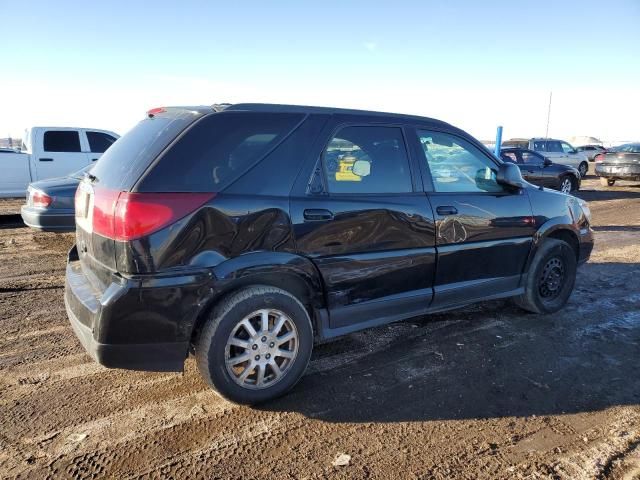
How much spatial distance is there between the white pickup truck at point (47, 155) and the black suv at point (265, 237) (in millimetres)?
8112

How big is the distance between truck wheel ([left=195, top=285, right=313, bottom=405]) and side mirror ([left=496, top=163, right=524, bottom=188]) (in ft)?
7.21

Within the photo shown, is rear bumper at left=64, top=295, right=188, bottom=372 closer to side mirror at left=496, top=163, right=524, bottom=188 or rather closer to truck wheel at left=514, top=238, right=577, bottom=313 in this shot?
side mirror at left=496, top=163, right=524, bottom=188

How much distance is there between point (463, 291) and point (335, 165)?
159cm

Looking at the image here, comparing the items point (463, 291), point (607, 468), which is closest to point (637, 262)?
point (463, 291)

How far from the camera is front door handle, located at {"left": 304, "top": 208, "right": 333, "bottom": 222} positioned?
2.96 metres

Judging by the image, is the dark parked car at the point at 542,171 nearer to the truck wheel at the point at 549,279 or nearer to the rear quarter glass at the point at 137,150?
the truck wheel at the point at 549,279

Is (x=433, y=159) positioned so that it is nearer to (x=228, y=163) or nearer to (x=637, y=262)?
(x=228, y=163)

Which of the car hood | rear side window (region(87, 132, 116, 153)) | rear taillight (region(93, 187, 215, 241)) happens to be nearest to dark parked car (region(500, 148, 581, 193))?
rear side window (region(87, 132, 116, 153))

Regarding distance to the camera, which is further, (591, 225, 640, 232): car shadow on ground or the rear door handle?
(591, 225, 640, 232): car shadow on ground

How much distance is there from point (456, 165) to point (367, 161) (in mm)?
976

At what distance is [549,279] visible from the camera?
14.8ft

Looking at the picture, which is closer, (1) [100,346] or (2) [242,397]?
(1) [100,346]

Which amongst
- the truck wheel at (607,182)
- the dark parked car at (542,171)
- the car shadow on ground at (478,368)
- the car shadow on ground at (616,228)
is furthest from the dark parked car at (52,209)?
the truck wheel at (607,182)

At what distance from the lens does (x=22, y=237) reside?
7844 mm
